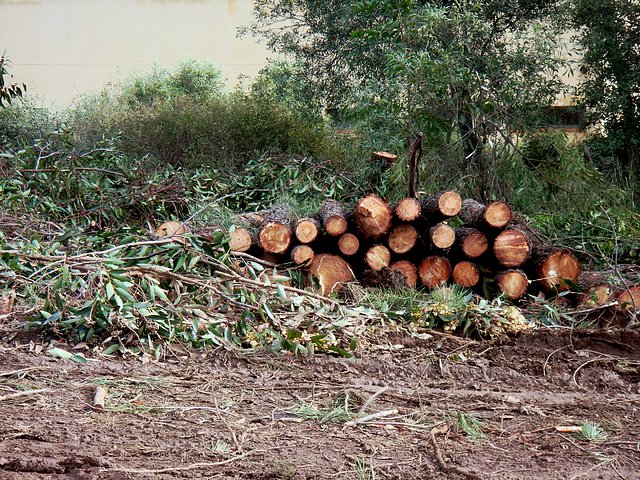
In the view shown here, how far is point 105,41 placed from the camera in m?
15.2

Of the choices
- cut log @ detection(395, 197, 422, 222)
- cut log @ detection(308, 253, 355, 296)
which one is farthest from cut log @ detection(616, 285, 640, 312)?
cut log @ detection(308, 253, 355, 296)

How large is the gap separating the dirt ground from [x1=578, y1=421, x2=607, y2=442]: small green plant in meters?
0.03

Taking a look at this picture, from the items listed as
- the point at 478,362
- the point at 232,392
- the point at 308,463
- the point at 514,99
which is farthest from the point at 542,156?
the point at 308,463

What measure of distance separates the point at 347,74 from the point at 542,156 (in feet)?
11.7

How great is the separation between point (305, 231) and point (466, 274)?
1.23 meters

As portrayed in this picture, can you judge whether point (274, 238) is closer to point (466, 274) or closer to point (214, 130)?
point (466, 274)

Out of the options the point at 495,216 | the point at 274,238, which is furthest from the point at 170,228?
the point at 495,216

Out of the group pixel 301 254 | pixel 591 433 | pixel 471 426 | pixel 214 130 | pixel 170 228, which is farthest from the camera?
pixel 214 130

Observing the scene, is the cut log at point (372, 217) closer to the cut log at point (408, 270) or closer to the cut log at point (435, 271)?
the cut log at point (408, 270)

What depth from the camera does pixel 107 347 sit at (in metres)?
4.18

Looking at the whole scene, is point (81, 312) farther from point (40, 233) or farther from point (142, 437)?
point (40, 233)

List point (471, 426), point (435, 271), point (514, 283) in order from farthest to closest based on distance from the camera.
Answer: point (435, 271)
point (514, 283)
point (471, 426)

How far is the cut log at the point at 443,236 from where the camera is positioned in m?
5.61

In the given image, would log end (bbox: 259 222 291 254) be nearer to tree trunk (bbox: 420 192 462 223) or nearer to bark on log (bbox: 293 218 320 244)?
bark on log (bbox: 293 218 320 244)
